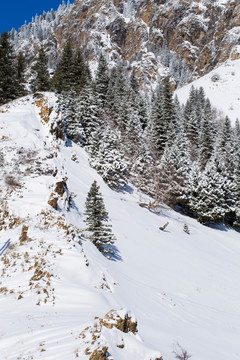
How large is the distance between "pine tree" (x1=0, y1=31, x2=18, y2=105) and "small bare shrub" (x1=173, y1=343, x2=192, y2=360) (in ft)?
98.7

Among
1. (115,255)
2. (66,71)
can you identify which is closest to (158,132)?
(66,71)

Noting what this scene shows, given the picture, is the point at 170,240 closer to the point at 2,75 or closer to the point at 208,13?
the point at 2,75

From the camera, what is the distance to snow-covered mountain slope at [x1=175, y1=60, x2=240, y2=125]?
64.3 meters

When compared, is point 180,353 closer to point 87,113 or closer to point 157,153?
point 87,113

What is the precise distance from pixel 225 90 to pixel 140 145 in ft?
183

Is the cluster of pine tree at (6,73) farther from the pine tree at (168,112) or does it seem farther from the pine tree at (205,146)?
the pine tree at (205,146)

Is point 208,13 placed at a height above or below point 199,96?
above

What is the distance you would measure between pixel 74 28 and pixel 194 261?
7023 inches

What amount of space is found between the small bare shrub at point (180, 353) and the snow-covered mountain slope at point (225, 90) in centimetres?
6150

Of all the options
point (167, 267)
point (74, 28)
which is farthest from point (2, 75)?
point (74, 28)

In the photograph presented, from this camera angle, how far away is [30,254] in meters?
7.98

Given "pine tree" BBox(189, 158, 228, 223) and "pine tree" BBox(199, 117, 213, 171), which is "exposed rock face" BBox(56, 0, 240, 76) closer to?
"pine tree" BBox(199, 117, 213, 171)

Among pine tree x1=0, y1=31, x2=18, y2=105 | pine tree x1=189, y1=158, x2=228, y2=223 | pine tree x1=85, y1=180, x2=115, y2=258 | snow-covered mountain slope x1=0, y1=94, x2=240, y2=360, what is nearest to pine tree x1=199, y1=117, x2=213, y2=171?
pine tree x1=189, y1=158, x2=228, y2=223

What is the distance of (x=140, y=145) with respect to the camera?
32250 mm
